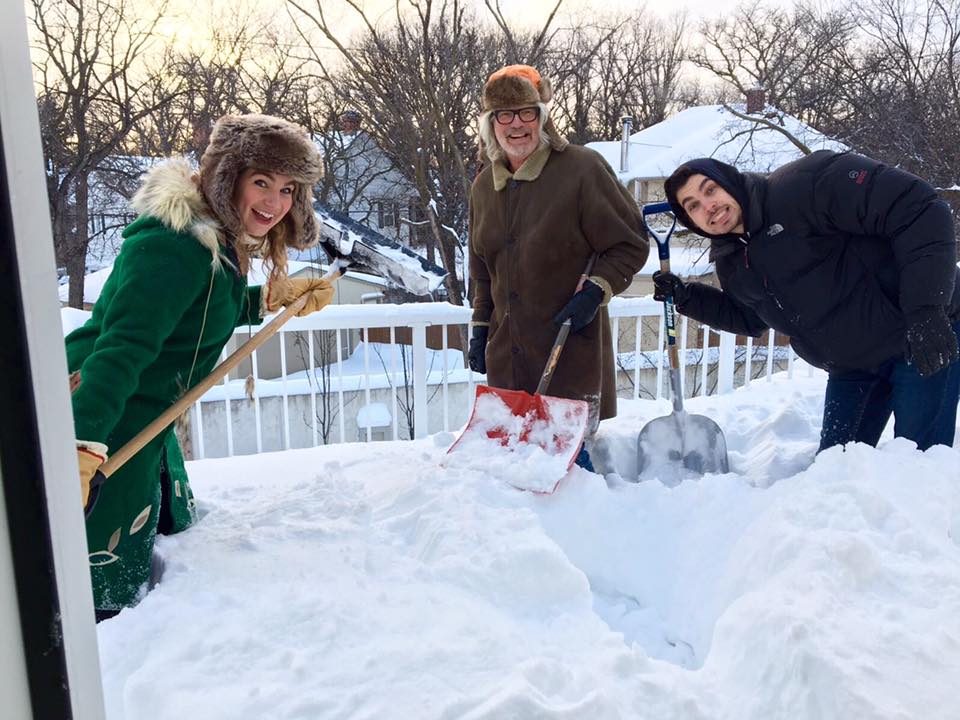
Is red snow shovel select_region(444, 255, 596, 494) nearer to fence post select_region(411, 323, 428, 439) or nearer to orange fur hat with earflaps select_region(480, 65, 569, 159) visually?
orange fur hat with earflaps select_region(480, 65, 569, 159)

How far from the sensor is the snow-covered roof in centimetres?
1881

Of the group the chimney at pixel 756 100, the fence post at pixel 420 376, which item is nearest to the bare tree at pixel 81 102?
the fence post at pixel 420 376

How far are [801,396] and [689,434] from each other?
1750mm

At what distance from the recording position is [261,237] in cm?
239

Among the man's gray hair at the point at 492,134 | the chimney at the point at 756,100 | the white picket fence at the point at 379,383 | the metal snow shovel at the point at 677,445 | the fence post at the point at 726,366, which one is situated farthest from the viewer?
the chimney at the point at 756,100

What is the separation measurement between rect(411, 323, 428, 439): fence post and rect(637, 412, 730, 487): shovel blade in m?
1.50

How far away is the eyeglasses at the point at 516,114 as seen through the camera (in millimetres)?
3105

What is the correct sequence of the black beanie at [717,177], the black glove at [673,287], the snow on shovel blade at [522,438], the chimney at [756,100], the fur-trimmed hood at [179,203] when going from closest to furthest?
1. the fur-trimmed hood at [179,203]
2. the black beanie at [717,177]
3. the snow on shovel blade at [522,438]
4. the black glove at [673,287]
5. the chimney at [756,100]

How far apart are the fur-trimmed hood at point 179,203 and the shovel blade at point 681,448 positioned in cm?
233

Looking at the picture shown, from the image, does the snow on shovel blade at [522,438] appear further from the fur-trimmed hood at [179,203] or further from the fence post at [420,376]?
the fur-trimmed hood at [179,203]

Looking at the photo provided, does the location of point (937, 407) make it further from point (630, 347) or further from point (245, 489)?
point (630, 347)

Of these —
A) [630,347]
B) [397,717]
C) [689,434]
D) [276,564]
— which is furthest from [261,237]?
[630,347]

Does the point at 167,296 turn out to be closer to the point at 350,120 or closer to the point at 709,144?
the point at 350,120

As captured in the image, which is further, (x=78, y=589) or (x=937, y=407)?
(x=937, y=407)
